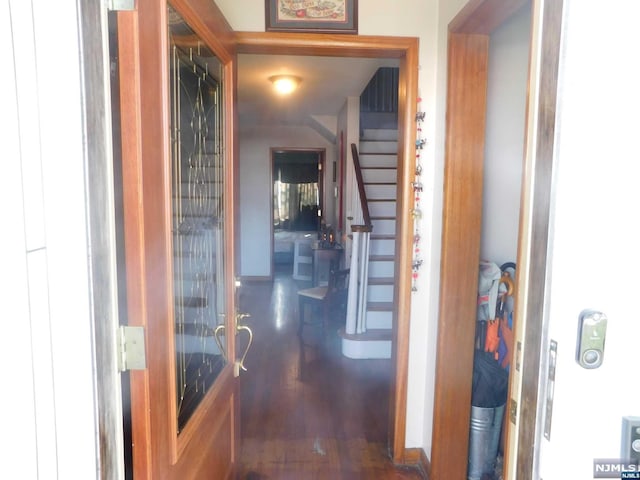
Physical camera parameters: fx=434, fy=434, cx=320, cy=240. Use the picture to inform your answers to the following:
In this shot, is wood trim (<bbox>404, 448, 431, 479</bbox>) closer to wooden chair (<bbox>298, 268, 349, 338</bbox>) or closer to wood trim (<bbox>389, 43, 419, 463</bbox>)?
wood trim (<bbox>389, 43, 419, 463</bbox>)

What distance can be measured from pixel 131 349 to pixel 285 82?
11.5ft

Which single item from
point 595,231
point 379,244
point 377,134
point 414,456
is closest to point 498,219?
point 414,456

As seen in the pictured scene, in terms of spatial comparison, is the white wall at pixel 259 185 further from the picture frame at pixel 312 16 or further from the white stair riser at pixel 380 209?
the picture frame at pixel 312 16

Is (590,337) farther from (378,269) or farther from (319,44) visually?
(378,269)

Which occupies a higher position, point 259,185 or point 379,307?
point 259,185

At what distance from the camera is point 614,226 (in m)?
0.87

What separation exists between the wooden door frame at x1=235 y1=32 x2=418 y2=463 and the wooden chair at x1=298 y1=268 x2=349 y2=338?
189 centimetres

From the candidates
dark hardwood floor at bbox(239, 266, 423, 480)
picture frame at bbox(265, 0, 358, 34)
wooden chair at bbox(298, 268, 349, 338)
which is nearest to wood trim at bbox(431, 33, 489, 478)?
dark hardwood floor at bbox(239, 266, 423, 480)

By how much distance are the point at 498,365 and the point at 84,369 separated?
6.71 ft

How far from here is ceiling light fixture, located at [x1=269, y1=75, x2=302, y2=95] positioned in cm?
395

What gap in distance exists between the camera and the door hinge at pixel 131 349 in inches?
36.4

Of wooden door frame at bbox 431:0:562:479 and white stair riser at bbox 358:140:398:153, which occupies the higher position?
white stair riser at bbox 358:140:398:153

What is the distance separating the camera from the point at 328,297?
4266 mm

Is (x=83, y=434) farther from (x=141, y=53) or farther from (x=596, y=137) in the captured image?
(x=596, y=137)
